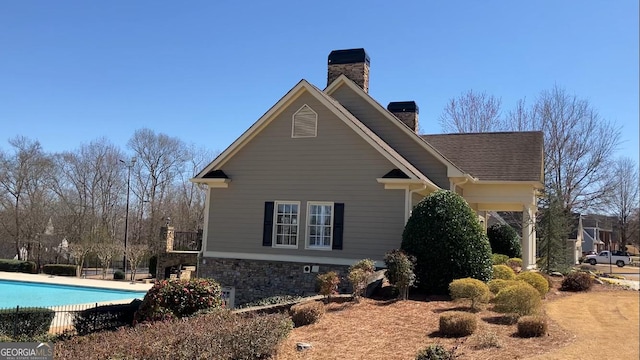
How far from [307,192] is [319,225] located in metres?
1.12

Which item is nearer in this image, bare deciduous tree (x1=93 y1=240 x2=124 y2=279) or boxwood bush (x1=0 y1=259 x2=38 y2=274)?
bare deciduous tree (x1=93 y1=240 x2=124 y2=279)

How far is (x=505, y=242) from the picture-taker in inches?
1017

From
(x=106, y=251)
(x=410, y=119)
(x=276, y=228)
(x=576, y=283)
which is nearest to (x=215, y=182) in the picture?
(x=276, y=228)

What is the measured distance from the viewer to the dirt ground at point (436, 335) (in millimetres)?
7621

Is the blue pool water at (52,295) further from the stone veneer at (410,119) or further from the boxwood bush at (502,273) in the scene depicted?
the boxwood bush at (502,273)

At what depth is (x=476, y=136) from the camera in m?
21.9

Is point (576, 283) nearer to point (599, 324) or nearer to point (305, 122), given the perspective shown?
point (599, 324)

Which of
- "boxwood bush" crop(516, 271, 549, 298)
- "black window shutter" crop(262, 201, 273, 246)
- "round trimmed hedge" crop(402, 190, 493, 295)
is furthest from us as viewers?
"black window shutter" crop(262, 201, 273, 246)

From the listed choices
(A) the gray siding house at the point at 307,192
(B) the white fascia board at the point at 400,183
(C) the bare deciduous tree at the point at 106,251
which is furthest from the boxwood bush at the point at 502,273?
(C) the bare deciduous tree at the point at 106,251

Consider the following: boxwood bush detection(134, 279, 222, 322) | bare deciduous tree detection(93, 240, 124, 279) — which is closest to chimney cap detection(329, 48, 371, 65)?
boxwood bush detection(134, 279, 222, 322)

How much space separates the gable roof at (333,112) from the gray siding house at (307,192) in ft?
0.11

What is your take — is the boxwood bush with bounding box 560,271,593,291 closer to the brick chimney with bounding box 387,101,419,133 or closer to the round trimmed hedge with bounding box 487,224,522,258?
the brick chimney with bounding box 387,101,419,133

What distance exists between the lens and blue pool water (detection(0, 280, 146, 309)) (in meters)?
23.8

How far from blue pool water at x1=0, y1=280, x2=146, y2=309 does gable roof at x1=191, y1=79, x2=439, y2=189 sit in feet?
33.8
